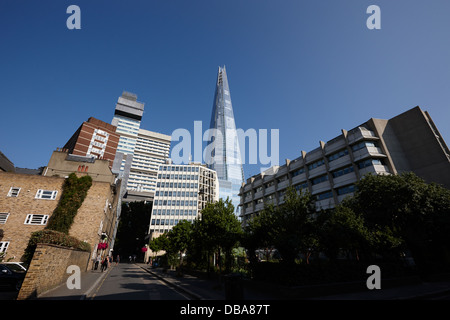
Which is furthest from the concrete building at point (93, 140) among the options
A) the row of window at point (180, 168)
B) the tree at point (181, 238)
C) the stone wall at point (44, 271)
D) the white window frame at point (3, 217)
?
the stone wall at point (44, 271)

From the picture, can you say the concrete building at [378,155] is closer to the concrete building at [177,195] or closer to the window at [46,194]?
the window at [46,194]

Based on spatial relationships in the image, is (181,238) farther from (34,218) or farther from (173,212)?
(173,212)

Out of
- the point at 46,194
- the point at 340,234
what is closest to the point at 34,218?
the point at 46,194

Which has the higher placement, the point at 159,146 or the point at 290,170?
the point at 159,146

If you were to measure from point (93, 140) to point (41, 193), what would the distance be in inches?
3146

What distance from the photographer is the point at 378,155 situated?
31312 millimetres

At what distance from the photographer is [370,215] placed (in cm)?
1984

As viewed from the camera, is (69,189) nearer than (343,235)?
No

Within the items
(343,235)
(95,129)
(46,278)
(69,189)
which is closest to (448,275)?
(343,235)

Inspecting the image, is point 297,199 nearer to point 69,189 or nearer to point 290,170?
point 69,189

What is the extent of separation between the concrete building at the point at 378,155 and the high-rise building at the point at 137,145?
110 meters

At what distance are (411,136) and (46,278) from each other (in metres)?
49.4

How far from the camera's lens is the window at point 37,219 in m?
22.5
